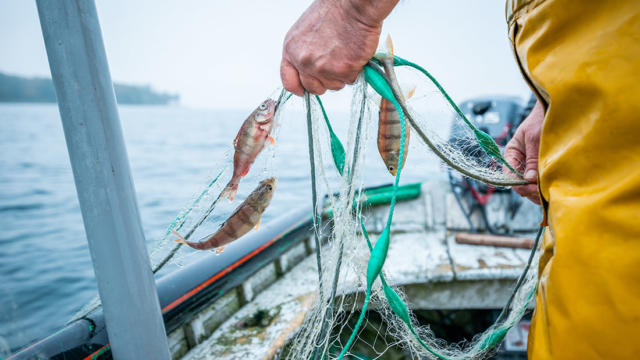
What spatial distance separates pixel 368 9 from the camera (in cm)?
99

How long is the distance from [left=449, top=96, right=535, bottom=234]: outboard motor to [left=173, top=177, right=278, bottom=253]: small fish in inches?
129

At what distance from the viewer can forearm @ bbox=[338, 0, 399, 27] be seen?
0.99 metres

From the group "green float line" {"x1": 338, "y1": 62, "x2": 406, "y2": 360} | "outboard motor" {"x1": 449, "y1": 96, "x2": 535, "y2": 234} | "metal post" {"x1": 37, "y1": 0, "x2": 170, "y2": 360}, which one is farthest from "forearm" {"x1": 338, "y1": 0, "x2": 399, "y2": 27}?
"outboard motor" {"x1": 449, "y1": 96, "x2": 535, "y2": 234}

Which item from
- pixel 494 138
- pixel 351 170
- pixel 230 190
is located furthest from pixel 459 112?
pixel 494 138

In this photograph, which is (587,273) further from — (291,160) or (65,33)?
(291,160)

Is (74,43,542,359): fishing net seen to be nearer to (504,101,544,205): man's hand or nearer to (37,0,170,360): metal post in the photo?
(504,101,544,205): man's hand

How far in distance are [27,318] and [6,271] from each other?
6.77 ft

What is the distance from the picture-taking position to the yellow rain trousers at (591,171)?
30.9 inches

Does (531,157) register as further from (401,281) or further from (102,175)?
(401,281)

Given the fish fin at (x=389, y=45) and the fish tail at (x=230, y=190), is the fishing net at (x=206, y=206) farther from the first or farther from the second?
the fish fin at (x=389, y=45)

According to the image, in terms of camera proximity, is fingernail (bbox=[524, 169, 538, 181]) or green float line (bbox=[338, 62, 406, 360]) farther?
fingernail (bbox=[524, 169, 538, 181])

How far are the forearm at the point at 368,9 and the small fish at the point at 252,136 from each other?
447mm

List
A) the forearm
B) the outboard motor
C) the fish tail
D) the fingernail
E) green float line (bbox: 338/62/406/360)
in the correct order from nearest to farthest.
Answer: the forearm, green float line (bbox: 338/62/406/360), the fish tail, the fingernail, the outboard motor

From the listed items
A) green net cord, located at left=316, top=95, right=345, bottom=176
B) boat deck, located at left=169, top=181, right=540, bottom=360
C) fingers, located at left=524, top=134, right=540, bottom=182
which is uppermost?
green net cord, located at left=316, top=95, right=345, bottom=176
